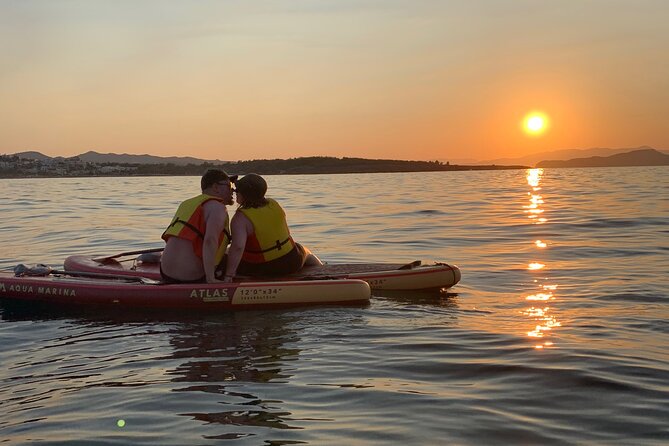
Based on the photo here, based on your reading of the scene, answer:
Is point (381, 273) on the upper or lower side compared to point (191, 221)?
lower

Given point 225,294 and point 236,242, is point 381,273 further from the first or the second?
point 225,294

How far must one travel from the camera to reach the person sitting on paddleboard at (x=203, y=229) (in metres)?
9.10

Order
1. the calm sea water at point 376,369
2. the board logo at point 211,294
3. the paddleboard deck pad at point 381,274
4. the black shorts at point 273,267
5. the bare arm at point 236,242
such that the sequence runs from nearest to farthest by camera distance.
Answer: the calm sea water at point 376,369
the board logo at point 211,294
the bare arm at point 236,242
the black shorts at point 273,267
the paddleboard deck pad at point 381,274

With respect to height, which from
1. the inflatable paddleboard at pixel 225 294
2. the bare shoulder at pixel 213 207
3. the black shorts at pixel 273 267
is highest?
the bare shoulder at pixel 213 207

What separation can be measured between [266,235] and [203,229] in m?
0.95

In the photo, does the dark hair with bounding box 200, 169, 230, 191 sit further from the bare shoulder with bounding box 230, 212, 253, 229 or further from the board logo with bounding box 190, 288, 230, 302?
the board logo with bounding box 190, 288, 230, 302

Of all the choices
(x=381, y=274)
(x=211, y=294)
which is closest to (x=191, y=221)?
(x=211, y=294)

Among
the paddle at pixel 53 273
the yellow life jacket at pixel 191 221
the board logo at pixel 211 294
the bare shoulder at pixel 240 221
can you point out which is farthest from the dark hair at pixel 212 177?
the paddle at pixel 53 273

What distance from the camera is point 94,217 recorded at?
90.9ft

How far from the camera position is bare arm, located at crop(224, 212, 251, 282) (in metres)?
9.66

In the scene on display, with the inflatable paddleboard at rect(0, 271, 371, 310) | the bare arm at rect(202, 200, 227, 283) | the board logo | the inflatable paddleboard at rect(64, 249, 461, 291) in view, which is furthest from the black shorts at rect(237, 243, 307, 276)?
the bare arm at rect(202, 200, 227, 283)

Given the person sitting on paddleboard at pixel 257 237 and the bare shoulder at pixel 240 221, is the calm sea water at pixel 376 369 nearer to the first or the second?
the person sitting on paddleboard at pixel 257 237

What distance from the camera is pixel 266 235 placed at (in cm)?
988

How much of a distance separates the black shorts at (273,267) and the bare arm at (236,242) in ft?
1.18
